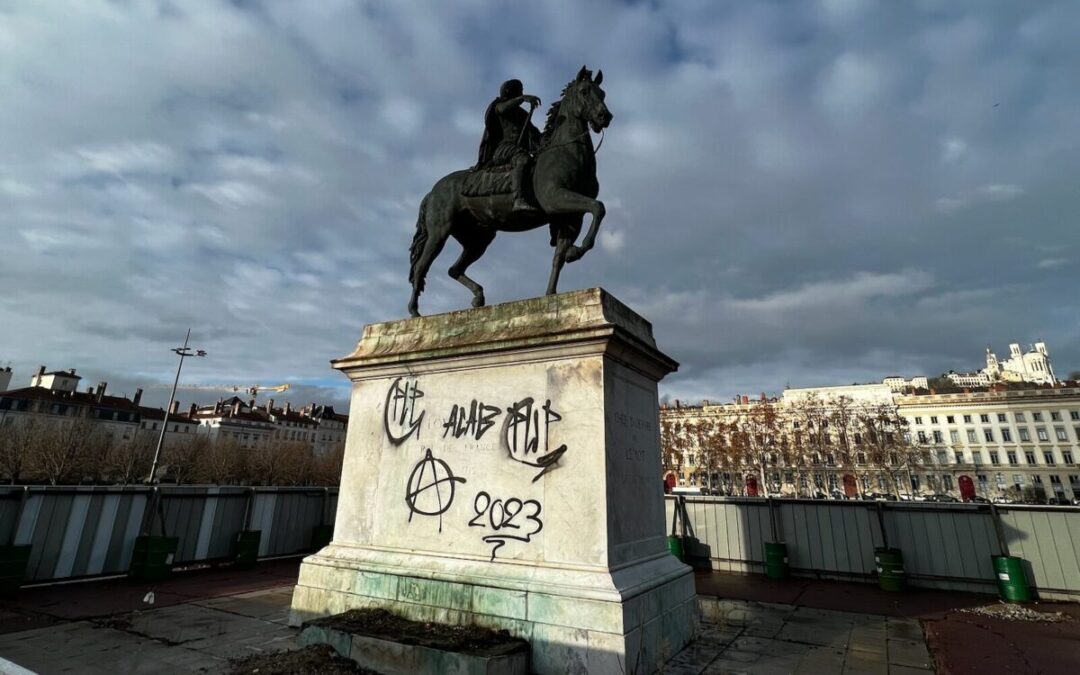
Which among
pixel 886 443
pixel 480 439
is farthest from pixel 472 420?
pixel 886 443

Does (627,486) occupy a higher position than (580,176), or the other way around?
(580,176)

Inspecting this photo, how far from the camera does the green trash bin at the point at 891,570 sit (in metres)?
10.6

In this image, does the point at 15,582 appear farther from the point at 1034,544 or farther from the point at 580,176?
the point at 1034,544

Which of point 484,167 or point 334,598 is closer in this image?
point 334,598

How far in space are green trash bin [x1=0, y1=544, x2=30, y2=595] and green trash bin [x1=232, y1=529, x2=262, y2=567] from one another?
159 inches

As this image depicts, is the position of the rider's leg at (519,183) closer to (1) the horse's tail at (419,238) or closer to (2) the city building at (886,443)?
(1) the horse's tail at (419,238)

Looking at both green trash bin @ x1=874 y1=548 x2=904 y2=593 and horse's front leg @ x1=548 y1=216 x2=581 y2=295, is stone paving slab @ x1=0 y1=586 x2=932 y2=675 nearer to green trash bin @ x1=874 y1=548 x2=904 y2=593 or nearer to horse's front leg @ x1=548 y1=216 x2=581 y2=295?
green trash bin @ x1=874 y1=548 x2=904 y2=593

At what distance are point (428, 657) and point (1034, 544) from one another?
41.2 ft

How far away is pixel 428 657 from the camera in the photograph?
170 inches

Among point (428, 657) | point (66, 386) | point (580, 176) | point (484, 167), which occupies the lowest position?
point (428, 657)

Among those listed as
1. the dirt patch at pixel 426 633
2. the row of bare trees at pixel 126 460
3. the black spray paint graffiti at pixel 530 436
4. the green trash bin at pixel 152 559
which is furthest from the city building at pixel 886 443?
the dirt patch at pixel 426 633

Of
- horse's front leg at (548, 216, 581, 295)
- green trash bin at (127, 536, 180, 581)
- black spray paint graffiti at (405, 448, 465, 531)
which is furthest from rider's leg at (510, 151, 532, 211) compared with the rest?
green trash bin at (127, 536, 180, 581)

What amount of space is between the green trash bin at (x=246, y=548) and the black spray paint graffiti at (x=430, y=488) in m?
9.04

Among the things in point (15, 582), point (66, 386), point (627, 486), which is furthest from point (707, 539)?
point (66, 386)
